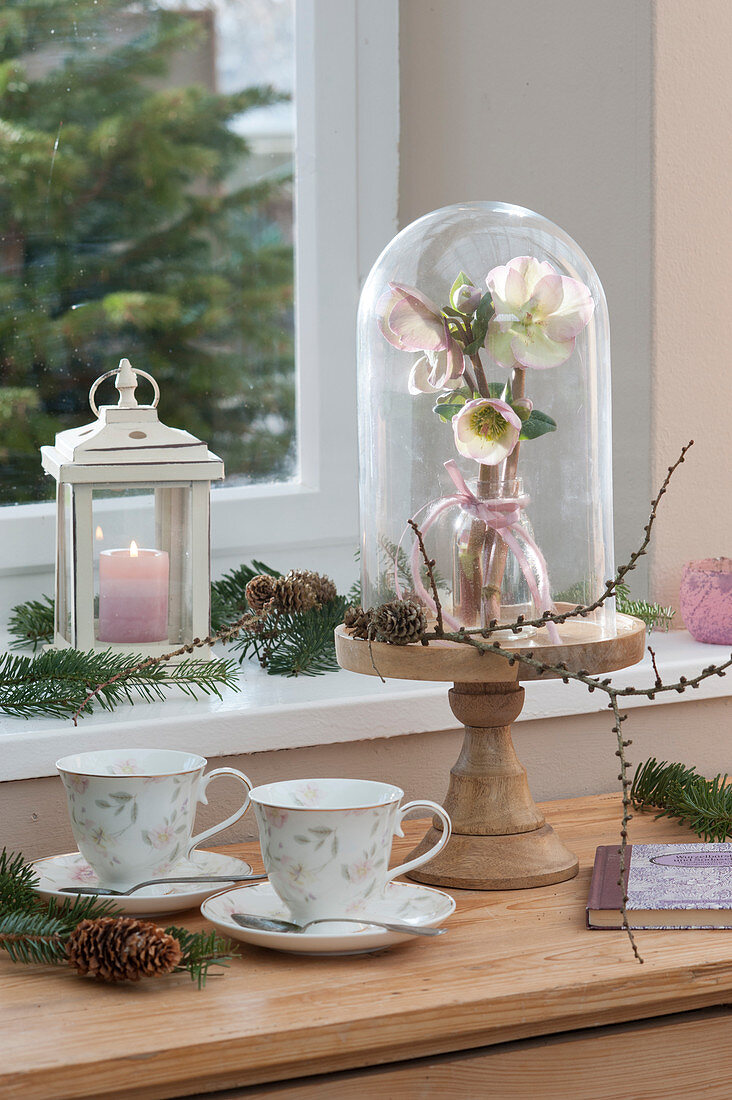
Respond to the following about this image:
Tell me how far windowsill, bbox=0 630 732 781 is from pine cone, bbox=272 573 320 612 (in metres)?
0.06

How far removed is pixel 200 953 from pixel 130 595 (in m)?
0.42

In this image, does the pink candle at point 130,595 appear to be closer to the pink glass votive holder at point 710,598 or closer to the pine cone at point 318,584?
the pine cone at point 318,584

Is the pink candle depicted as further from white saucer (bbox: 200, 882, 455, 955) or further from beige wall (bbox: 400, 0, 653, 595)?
beige wall (bbox: 400, 0, 653, 595)

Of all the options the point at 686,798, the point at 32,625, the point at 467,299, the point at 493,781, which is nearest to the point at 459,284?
the point at 467,299

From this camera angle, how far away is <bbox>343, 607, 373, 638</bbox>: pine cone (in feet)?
2.88

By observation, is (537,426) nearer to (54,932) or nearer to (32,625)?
(54,932)

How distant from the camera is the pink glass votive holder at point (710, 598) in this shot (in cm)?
125

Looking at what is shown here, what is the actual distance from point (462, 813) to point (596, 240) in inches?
28.3

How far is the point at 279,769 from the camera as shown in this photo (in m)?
1.04

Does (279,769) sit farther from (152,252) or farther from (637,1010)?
(152,252)

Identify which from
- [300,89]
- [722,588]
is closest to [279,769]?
[722,588]

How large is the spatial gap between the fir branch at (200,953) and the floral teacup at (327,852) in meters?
0.05

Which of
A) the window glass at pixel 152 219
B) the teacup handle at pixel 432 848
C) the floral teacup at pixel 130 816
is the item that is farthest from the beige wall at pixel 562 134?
the floral teacup at pixel 130 816

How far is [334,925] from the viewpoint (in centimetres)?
77
